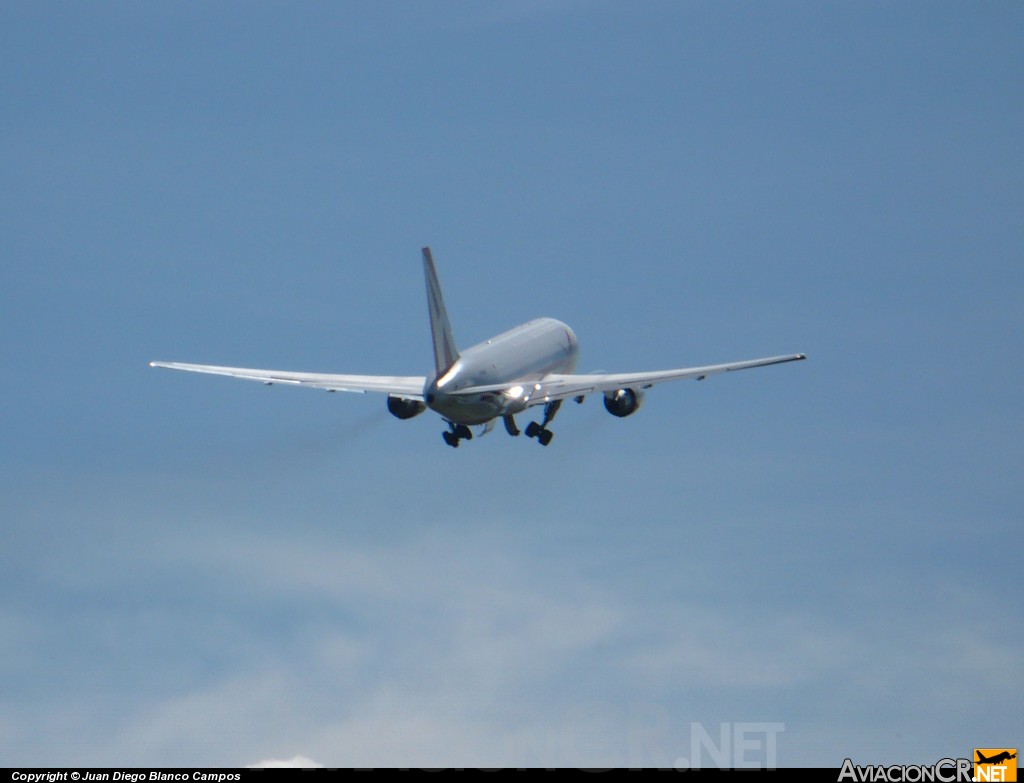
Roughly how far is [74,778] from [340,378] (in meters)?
34.3

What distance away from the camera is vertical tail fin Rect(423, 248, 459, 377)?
113625mm

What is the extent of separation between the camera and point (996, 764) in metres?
92.8

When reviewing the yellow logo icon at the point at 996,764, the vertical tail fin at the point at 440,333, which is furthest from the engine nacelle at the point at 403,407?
the yellow logo icon at the point at 996,764

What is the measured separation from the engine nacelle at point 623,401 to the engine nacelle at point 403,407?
1057cm

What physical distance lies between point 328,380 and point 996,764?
44672 millimetres

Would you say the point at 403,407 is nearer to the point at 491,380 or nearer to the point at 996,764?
the point at 491,380

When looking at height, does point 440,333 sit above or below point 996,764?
above

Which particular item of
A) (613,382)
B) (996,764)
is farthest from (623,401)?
(996,764)

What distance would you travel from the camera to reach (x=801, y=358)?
114m

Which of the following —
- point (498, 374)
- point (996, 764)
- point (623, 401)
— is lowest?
point (996, 764)

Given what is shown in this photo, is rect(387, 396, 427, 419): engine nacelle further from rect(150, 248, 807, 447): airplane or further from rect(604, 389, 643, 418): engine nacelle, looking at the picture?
rect(604, 389, 643, 418): engine nacelle

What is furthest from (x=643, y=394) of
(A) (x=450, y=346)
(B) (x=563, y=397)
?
(A) (x=450, y=346)

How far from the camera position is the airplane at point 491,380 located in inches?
4476

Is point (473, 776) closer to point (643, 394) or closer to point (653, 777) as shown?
point (653, 777)
